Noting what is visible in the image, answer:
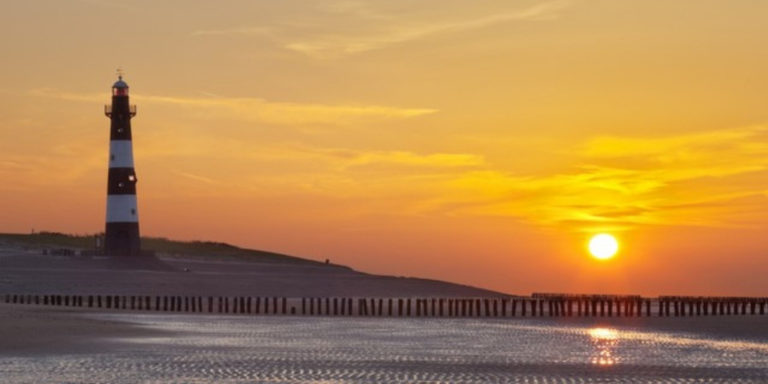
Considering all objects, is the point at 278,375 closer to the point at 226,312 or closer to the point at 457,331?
the point at 457,331

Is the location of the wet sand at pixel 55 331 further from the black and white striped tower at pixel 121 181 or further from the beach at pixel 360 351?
the black and white striped tower at pixel 121 181

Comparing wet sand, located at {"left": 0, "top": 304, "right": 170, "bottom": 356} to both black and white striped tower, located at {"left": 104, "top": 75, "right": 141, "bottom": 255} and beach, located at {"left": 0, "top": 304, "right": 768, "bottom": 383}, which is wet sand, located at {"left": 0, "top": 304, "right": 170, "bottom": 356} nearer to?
beach, located at {"left": 0, "top": 304, "right": 768, "bottom": 383}

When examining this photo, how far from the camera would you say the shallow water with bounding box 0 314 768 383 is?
27109mm

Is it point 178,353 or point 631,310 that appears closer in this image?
point 178,353

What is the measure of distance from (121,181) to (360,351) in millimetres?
53404

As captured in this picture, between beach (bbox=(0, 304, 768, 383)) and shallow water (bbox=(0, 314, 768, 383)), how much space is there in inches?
1.3

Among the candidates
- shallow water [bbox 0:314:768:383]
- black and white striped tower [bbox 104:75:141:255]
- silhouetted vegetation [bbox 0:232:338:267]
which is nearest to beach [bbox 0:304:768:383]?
shallow water [bbox 0:314:768:383]

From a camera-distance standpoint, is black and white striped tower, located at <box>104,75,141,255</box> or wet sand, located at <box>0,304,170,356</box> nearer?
wet sand, located at <box>0,304,170,356</box>

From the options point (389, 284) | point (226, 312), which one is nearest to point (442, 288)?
point (389, 284)

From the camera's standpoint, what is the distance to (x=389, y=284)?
102 metres

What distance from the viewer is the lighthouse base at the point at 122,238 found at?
8800 cm

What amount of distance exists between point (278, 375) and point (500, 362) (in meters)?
6.57

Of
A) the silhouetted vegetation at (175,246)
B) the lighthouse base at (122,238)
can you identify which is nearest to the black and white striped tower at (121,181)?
the lighthouse base at (122,238)

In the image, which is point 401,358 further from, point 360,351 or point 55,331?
point 55,331
